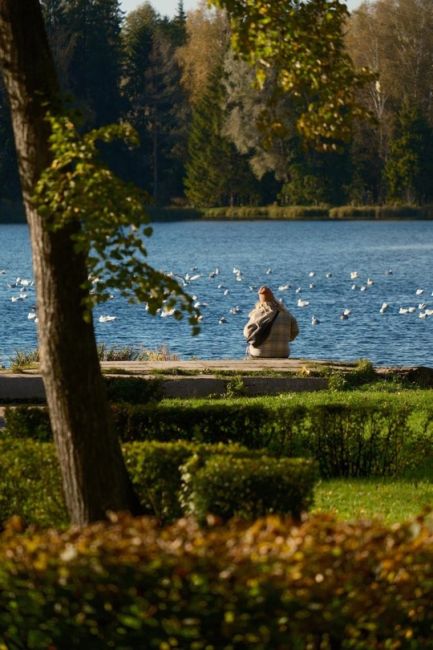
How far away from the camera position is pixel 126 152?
92938mm

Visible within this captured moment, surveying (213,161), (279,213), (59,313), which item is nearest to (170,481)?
(59,313)

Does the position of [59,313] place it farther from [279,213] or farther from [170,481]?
[279,213]

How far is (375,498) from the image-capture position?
9.85 m

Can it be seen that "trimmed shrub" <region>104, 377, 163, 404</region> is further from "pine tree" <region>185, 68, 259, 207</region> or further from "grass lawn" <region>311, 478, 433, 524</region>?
"pine tree" <region>185, 68, 259, 207</region>

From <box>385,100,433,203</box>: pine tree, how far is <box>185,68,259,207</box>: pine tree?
A: 943 cm

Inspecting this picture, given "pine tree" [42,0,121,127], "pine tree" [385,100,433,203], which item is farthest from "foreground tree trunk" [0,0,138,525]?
"pine tree" [42,0,121,127]

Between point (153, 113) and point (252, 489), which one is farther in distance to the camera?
point (153, 113)

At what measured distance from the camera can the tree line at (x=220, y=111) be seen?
81.4m

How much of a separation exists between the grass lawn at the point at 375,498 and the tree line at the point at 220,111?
6405 centimetres

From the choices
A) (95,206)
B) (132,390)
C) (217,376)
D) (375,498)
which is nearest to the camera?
(95,206)

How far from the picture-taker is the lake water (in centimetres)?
3066

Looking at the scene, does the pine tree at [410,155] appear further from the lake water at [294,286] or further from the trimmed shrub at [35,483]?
the trimmed shrub at [35,483]

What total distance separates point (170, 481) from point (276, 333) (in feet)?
35.2

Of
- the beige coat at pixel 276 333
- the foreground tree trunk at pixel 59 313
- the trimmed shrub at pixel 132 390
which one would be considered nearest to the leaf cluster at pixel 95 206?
the foreground tree trunk at pixel 59 313
